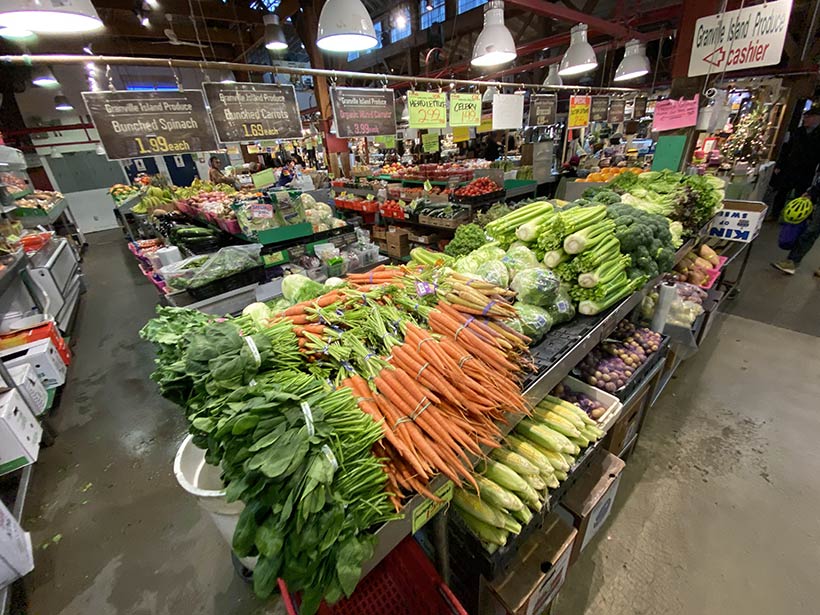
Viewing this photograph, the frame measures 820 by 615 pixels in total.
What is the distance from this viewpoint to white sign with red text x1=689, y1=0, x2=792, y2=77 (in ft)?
9.35

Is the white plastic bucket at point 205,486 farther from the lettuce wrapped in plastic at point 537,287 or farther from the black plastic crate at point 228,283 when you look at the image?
the black plastic crate at point 228,283

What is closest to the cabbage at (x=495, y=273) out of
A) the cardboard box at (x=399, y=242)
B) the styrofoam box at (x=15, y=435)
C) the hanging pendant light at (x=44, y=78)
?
the styrofoam box at (x=15, y=435)

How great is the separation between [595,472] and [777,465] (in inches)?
67.6

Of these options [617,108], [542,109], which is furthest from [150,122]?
[617,108]

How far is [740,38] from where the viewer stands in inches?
120

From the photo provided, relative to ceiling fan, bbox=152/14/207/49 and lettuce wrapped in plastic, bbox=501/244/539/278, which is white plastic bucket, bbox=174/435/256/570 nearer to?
lettuce wrapped in plastic, bbox=501/244/539/278

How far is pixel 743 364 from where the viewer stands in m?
3.39

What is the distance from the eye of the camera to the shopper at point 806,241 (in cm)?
481

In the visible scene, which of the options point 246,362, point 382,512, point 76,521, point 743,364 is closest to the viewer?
point 382,512

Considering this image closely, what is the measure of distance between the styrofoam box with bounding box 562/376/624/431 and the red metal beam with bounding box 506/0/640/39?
16.6 feet

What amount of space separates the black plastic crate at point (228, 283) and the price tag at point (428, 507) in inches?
105

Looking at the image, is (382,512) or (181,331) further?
(181,331)

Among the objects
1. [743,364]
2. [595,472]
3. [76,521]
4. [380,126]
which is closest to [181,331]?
[595,472]

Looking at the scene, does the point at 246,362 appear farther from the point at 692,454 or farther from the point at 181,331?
the point at 692,454
